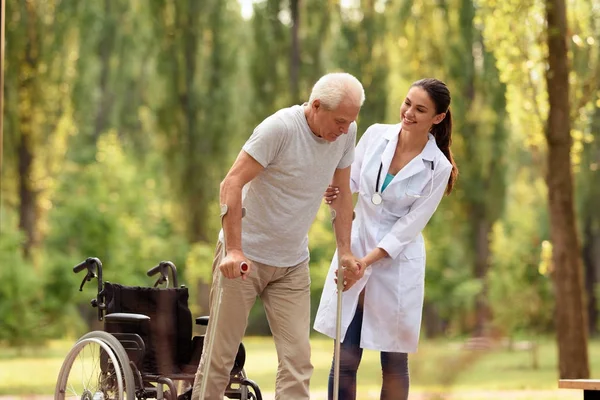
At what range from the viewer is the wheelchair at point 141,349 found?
423 centimetres

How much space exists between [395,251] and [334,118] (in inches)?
26.2

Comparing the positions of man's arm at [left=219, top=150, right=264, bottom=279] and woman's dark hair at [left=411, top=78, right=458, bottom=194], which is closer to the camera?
man's arm at [left=219, top=150, right=264, bottom=279]

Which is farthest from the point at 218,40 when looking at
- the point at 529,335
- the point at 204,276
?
the point at 529,335

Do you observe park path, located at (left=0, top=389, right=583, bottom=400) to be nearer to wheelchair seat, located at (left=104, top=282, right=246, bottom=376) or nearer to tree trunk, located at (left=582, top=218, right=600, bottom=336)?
Result: wheelchair seat, located at (left=104, top=282, right=246, bottom=376)

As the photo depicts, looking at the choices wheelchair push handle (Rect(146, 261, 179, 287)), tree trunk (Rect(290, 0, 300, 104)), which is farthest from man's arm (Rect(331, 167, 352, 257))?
tree trunk (Rect(290, 0, 300, 104))

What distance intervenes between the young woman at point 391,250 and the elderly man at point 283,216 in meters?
0.24

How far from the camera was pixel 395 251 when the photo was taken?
13.6 ft

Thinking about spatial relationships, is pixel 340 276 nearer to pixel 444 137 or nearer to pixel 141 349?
pixel 444 137

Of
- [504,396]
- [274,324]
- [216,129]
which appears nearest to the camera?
[274,324]

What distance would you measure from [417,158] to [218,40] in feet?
52.1

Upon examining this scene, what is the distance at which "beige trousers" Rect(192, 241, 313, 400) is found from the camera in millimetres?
3852

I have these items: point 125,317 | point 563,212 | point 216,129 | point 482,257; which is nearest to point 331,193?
point 125,317

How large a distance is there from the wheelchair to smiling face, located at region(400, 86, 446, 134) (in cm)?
99

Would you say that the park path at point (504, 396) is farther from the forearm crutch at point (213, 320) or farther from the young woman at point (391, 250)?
the forearm crutch at point (213, 320)
